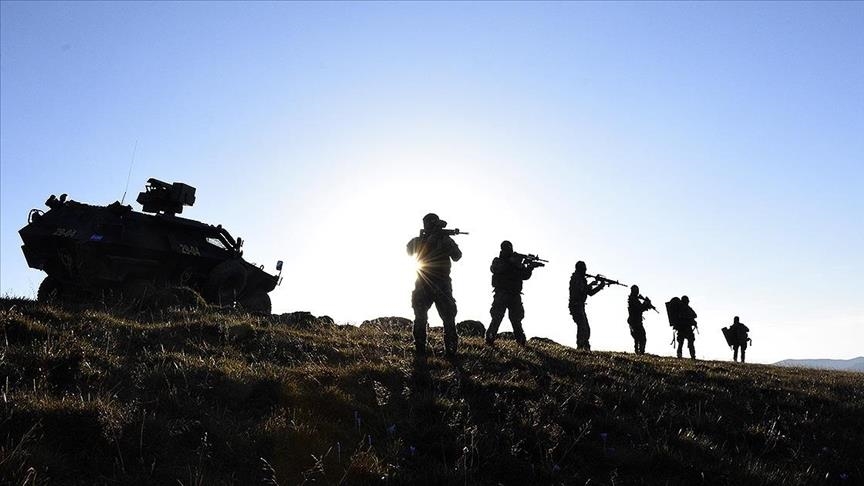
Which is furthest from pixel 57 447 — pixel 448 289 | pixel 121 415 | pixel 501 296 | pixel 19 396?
pixel 501 296

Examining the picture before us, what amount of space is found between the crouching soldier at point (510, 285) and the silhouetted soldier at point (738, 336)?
1834cm

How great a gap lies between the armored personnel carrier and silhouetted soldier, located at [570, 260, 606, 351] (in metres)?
8.27

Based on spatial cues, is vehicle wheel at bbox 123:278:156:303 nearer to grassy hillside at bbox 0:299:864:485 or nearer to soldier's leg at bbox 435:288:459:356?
grassy hillside at bbox 0:299:864:485

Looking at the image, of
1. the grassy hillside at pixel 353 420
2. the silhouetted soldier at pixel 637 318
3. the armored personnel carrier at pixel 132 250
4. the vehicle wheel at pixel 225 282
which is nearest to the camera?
the grassy hillside at pixel 353 420

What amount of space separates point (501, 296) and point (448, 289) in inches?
134

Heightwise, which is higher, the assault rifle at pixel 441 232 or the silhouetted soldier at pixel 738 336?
the assault rifle at pixel 441 232

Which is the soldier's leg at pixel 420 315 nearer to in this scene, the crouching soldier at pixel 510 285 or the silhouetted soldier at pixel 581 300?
the crouching soldier at pixel 510 285

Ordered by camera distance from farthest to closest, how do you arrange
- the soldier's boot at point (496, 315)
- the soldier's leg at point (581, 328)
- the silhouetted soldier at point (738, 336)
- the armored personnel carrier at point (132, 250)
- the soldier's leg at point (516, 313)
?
the silhouetted soldier at point (738, 336) < the soldier's leg at point (581, 328) < the armored personnel carrier at point (132, 250) < the soldier's leg at point (516, 313) < the soldier's boot at point (496, 315)

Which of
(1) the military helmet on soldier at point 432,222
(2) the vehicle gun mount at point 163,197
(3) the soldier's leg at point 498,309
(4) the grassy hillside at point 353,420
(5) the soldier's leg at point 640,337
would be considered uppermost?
(2) the vehicle gun mount at point 163,197

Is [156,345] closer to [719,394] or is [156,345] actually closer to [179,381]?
[179,381]

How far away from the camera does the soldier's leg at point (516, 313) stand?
475 inches

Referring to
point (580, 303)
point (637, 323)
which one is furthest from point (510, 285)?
point (637, 323)

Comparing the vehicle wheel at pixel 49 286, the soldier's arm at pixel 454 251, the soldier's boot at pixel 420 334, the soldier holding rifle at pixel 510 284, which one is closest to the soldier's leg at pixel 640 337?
the soldier holding rifle at pixel 510 284

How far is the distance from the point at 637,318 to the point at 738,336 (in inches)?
374
